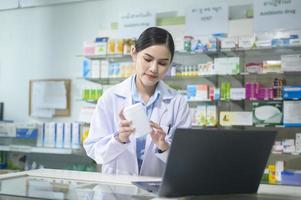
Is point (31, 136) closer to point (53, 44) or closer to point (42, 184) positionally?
point (53, 44)

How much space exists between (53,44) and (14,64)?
656mm

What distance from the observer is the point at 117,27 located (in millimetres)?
4551

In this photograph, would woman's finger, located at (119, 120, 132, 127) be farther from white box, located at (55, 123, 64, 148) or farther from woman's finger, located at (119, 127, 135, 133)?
white box, located at (55, 123, 64, 148)

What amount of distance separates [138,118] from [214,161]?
45cm

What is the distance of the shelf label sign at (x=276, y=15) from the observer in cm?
373

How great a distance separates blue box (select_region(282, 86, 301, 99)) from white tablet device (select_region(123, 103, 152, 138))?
2435 millimetres

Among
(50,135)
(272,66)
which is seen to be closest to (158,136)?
(272,66)

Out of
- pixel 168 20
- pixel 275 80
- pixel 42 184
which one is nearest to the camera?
pixel 42 184

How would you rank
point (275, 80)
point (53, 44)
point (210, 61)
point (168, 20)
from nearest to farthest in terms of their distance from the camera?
point (275, 80), point (210, 61), point (168, 20), point (53, 44)

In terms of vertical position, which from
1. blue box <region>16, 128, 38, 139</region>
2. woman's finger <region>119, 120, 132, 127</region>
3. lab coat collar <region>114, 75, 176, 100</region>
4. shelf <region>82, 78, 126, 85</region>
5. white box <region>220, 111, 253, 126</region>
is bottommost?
blue box <region>16, 128, 38, 139</region>

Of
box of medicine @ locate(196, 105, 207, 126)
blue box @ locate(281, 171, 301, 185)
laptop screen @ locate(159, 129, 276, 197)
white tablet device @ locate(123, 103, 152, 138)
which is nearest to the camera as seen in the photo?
laptop screen @ locate(159, 129, 276, 197)

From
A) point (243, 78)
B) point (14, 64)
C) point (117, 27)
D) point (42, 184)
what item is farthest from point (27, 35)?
point (42, 184)

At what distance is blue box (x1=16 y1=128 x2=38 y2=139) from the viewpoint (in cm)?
452

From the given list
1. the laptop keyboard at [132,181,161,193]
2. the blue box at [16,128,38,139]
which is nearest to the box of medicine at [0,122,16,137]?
the blue box at [16,128,38,139]
